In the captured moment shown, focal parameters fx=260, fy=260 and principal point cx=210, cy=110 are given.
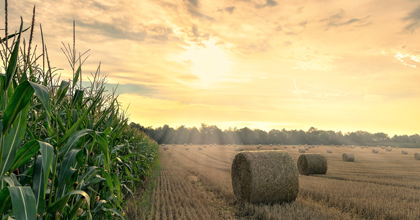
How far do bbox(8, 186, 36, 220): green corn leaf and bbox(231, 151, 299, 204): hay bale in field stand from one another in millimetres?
8843

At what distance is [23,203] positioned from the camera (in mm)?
1659

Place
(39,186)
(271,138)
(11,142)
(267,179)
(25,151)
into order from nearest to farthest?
(11,142) → (25,151) → (39,186) → (267,179) → (271,138)

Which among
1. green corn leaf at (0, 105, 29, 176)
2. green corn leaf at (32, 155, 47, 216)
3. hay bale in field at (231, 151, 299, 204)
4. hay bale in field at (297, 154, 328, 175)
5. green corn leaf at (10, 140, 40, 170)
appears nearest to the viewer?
green corn leaf at (0, 105, 29, 176)

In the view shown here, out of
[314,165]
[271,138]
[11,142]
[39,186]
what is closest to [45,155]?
[11,142]

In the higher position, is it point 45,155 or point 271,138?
point 271,138

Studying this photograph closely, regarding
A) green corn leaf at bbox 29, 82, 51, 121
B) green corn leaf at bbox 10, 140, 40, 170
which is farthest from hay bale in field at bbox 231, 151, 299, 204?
green corn leaf at bbox 29, 82, 51, 121

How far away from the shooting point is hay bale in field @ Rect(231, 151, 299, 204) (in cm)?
982

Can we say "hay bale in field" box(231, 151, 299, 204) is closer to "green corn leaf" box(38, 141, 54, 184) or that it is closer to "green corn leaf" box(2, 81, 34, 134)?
"green corn leaf" box(38, 141, 54, 184)

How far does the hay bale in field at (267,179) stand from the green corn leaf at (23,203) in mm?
8843

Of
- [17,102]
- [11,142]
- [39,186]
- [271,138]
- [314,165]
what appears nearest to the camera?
[17,102]

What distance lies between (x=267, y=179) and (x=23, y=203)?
362 inches

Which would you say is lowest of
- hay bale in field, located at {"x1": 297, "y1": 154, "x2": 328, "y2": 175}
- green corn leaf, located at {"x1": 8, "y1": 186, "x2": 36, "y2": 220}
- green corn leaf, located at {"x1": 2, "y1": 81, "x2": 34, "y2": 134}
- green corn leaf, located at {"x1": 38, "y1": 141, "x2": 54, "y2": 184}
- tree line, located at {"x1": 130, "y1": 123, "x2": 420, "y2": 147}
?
hay bale in field, located at {"x1": 297, "y1": 154, "x2": 328, "y2": 175}

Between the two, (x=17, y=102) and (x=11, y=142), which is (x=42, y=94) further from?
(x=11, y=142)

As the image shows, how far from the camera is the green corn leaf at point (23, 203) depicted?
1.62 meters
